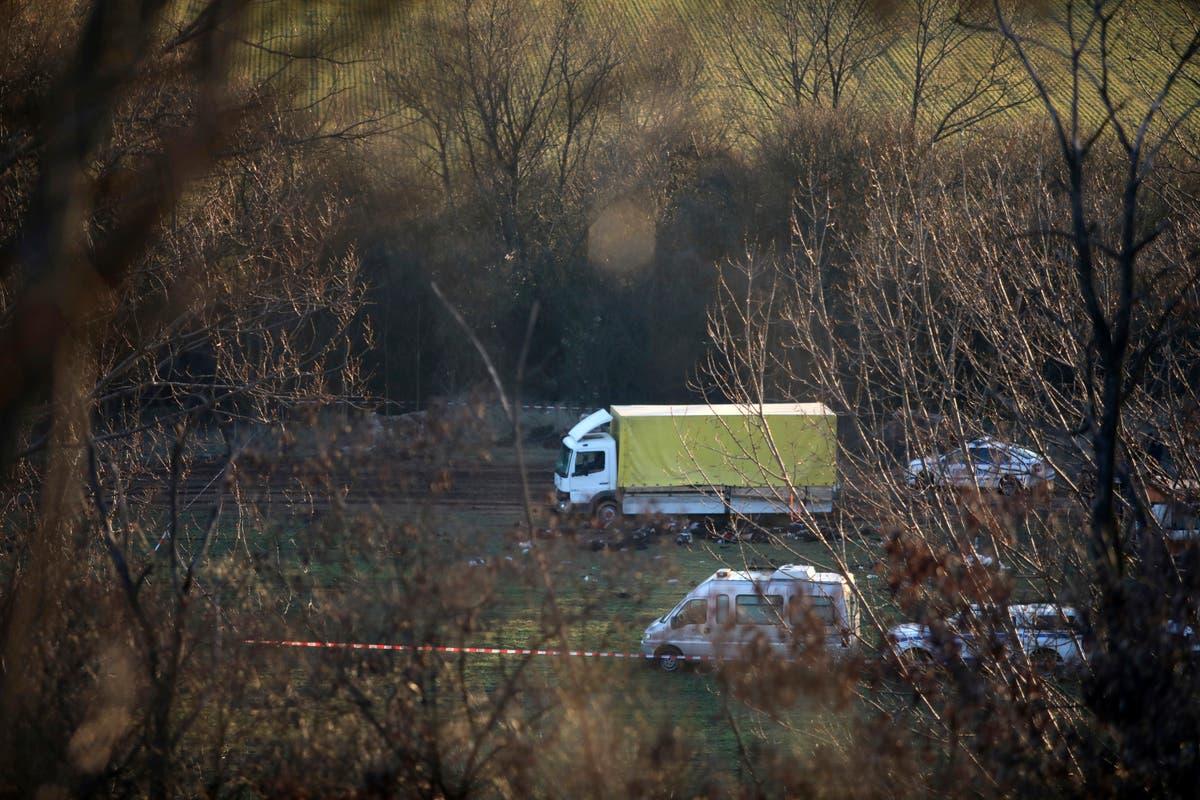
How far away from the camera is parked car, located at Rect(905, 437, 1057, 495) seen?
17.4 ft

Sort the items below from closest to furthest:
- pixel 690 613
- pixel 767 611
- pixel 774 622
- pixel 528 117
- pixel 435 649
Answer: pixel 435 649, pixel 774 622, pixel 767 611, pixel 690 613, pixel 528 117

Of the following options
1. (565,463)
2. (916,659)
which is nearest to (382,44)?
(916,659)

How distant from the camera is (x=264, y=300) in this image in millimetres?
8039

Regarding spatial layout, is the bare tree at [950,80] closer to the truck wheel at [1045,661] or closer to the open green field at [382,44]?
the open green field at [382,44]

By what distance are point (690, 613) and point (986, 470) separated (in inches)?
113

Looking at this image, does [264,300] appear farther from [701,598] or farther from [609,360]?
[609,360]

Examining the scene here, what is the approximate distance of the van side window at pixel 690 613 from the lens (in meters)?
7.56

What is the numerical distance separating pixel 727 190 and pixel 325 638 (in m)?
24.6

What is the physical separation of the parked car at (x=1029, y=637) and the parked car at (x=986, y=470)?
66 cm

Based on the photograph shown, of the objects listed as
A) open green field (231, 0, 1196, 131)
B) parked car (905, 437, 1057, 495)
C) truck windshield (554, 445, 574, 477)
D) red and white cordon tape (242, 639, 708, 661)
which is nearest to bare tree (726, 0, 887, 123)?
open green field (231, 0, 1196, 131)

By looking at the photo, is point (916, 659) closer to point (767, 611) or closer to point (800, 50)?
point (767, 611)

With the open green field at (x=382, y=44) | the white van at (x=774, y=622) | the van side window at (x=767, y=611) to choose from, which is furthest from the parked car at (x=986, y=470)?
the open green field at (x=382, y=44)

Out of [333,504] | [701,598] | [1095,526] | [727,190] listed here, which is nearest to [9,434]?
[333,504]

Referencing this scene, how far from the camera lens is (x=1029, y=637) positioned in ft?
15.2
